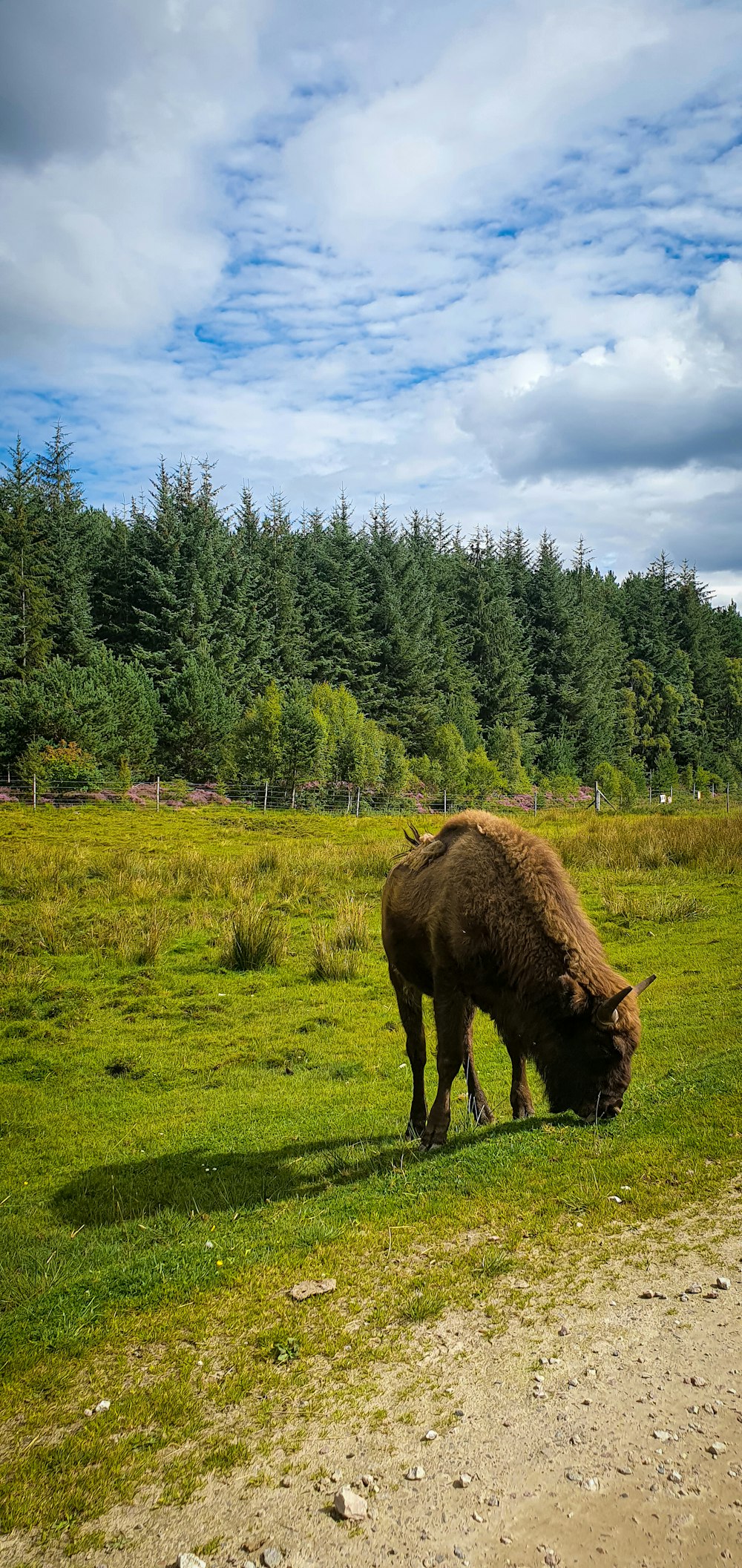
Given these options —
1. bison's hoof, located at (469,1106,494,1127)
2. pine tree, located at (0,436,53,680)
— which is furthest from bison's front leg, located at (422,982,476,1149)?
pine tree, located at (0,436,53,680)

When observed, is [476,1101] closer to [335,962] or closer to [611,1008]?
[611,1008]

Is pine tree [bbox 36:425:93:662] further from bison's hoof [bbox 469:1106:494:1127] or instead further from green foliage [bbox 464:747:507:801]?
bison's hoof [bbox 469:1106:494:1127]

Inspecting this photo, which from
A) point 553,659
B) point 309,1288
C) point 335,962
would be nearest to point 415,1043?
point 309,1288

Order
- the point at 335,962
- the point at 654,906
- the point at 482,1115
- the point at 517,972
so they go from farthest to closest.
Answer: the point at 654,906
the point at 335,962
the point at 482,1115
the point at 517,972

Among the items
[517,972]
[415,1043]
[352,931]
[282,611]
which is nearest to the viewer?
[517,972]

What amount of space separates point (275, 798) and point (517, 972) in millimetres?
37213

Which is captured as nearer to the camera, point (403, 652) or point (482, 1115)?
point (482, 1115)

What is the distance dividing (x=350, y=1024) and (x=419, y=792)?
38343 mm

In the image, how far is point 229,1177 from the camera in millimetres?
6973

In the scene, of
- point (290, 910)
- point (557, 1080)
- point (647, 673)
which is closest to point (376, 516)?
point (647, 673)

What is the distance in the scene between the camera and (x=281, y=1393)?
11.7ft

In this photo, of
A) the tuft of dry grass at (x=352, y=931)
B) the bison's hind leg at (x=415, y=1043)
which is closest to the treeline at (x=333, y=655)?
the tuft of dry grass at (x=352, y=931)

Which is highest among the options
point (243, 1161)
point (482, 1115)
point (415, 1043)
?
point (415, 1043)

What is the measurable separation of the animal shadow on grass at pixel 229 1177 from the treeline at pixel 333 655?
3174cm
